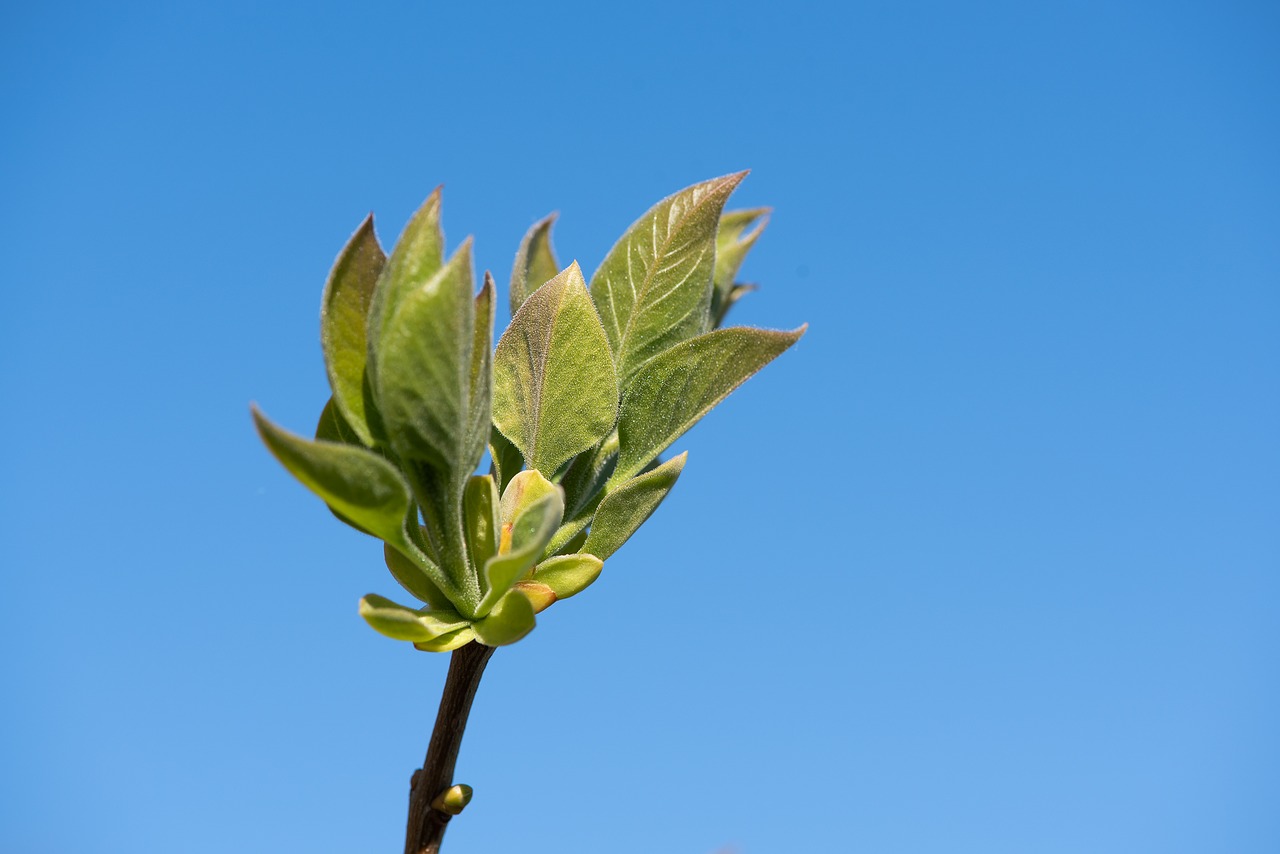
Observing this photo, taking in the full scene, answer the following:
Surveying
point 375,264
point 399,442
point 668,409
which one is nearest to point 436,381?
point 399,442

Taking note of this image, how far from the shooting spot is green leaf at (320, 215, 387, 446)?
4.00 ft

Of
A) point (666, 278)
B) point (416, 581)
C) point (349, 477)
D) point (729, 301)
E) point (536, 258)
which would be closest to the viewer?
point (349, 477)

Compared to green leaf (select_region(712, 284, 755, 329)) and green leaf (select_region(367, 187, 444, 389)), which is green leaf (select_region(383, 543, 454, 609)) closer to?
green leaf (select_region(367, 187, 444, 389))

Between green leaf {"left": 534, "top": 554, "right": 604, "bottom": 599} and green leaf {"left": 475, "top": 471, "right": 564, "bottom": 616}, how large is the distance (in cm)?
5

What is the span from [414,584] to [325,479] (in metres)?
0.27

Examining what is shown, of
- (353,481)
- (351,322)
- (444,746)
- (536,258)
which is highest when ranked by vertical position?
(536,258)

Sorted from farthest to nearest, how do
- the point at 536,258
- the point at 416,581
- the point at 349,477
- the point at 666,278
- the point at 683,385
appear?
the point at 536,258 < the point at 666,278 < the point at 683,385 < the point at 416,581 < the point at 349,477

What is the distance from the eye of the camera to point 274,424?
979 mm

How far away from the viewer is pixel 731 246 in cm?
191

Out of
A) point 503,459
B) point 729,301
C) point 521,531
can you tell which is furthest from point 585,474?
point 729,301

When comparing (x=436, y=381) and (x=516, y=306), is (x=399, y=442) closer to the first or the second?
(x=436, y=381)

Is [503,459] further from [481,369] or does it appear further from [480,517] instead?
[481,369]

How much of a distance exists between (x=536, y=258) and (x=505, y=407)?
0.40m

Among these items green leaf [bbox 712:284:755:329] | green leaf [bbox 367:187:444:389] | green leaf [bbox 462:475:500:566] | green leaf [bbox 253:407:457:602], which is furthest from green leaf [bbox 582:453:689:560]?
green leaf [bbox 712:284:755:329]
